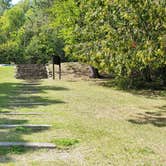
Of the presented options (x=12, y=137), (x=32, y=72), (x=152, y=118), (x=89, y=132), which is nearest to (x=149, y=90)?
(x=152, y=118)

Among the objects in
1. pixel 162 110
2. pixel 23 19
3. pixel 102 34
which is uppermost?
pixel 23 19

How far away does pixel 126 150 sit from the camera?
7598 mm

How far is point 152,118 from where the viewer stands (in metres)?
11.9

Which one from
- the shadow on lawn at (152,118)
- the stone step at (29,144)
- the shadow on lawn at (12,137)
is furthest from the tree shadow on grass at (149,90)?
the stone step at (29,144)

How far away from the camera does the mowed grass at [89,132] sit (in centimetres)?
696

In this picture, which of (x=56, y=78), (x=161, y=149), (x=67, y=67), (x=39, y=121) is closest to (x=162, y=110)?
(x=39, y=121)

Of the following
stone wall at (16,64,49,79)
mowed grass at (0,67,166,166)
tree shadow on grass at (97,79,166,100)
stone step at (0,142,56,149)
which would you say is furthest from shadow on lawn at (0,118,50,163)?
stone wall at (16,64,49,79)

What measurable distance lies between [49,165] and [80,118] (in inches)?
182

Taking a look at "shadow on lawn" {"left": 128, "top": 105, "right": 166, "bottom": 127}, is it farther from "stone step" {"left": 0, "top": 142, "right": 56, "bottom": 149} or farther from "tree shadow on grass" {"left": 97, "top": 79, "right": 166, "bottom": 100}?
"tree shadow on grass" {"left": 97, "top": 79, "right": 166, "bottom": 100}

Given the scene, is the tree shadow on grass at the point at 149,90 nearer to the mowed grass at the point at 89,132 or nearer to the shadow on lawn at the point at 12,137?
the mowed grass at the point at 89,132

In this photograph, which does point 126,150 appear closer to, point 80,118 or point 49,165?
point 49,165

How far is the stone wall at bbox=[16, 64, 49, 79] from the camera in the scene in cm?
2947

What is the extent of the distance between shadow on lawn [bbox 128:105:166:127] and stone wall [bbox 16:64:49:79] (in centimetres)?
1704

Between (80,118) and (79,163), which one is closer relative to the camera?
(79,163)
